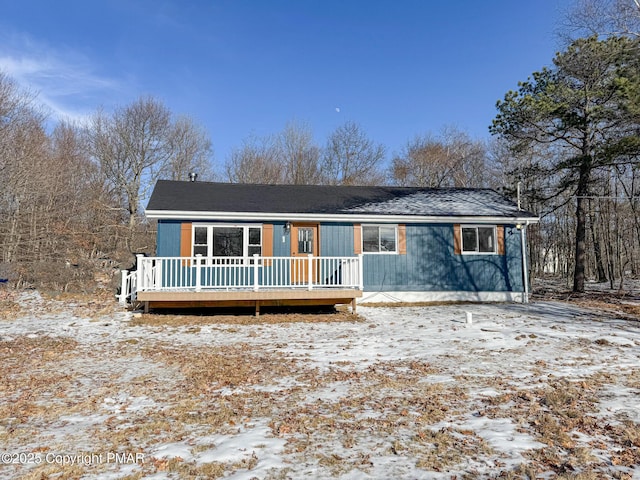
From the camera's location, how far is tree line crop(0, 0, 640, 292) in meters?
13.9

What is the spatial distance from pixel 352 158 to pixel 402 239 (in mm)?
18500

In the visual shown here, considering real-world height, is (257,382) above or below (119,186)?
below

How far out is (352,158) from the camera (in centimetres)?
2991

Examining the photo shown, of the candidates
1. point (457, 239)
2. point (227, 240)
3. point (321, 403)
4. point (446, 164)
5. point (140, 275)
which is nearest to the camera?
point (321, 403)

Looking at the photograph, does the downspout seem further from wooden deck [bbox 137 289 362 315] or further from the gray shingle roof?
wooden deck [bbox 137 289 362 315]

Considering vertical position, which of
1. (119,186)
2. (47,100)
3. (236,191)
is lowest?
(236,191)

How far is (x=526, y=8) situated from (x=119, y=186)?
21847 millimetres

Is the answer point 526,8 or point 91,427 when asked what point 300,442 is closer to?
point 91,427

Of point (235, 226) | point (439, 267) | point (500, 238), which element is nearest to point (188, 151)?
point (235, 226)

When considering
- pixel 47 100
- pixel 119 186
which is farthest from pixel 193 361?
pixel 119 186

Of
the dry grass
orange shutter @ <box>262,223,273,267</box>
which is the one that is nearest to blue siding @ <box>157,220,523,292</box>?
orange shutter @ <box>262,223,273,267</box>

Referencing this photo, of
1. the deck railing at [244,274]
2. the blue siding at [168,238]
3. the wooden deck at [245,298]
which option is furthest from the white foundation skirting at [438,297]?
the blue siding at [168,238]

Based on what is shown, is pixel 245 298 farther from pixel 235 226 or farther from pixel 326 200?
pixel 326 200

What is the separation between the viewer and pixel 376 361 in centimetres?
608
